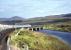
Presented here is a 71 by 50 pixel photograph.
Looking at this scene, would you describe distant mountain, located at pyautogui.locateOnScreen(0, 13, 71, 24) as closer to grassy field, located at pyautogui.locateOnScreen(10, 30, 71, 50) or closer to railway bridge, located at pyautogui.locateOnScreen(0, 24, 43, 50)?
railway bridge, located at pyautogui.locateOnScreen(0, 24, 43, 50)

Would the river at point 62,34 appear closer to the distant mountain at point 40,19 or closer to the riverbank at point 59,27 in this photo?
the riverbank at point 59,27

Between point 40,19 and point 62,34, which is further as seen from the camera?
point 40,19

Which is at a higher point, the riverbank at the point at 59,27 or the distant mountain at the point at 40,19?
the distant mountain at the point at 40,19

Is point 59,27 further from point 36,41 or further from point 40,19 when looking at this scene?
point 36,41

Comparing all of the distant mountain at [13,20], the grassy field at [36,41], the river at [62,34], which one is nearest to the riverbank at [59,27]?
the river at [62,34]

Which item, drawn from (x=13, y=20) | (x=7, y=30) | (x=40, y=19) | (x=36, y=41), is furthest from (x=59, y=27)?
(x=7, y=30)

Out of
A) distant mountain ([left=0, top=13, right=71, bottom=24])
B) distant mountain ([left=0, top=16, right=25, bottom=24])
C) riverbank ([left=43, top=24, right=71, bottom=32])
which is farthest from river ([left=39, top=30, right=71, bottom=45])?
distant mountain ([left=0, top=16, right=25, bottom=24])

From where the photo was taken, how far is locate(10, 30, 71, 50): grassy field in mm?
3514

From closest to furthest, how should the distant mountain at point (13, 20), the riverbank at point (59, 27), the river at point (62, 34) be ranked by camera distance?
the river at point (62, 34) → the riverbank at point (59, 27) → the distant mountain at point (13, 20)

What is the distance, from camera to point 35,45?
3539 mm

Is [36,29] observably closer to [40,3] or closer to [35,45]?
[35,45]

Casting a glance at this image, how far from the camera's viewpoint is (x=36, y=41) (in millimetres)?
3564

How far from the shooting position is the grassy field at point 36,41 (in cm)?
351

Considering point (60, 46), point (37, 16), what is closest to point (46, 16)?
point (37, 16)
